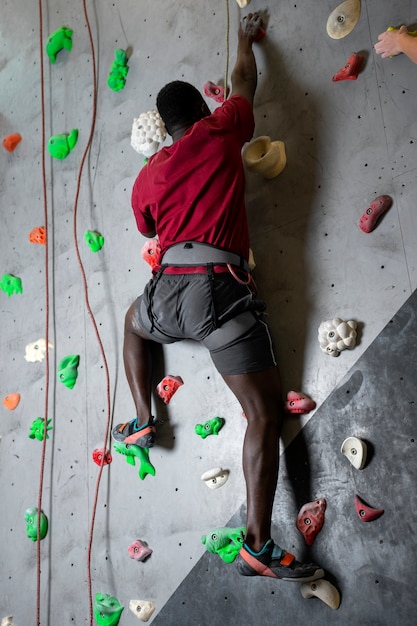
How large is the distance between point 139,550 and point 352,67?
5.73ft

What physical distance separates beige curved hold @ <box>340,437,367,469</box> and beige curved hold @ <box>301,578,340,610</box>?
0.34 meters

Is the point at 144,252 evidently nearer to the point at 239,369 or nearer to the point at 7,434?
the point at 239,369

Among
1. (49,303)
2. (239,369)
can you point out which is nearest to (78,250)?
(49,303)

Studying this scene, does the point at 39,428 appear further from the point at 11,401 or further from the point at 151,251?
the point at 151,251

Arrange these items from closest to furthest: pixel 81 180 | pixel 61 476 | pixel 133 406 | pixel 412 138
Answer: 1. pixel 412 138
2. pixel 133 406
3. pixel 61 476
4. pixel 81 180

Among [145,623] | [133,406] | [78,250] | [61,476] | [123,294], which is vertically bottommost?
[145,623]

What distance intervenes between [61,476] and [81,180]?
1227 millimetres

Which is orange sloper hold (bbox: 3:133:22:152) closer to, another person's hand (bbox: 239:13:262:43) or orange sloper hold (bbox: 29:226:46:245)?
orange sloper hold (bbox: 29:226:46:245)

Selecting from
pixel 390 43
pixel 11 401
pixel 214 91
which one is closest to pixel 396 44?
pixel 390 43

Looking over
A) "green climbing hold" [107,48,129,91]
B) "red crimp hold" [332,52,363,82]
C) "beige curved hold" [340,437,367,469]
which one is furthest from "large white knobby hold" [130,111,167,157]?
"beige curved hold" [340,437,367,469]

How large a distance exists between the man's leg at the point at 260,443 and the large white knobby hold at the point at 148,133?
3.39 ft

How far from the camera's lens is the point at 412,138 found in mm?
1957

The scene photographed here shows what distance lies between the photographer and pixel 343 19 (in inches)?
84.2

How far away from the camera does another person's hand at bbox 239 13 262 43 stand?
232cm
